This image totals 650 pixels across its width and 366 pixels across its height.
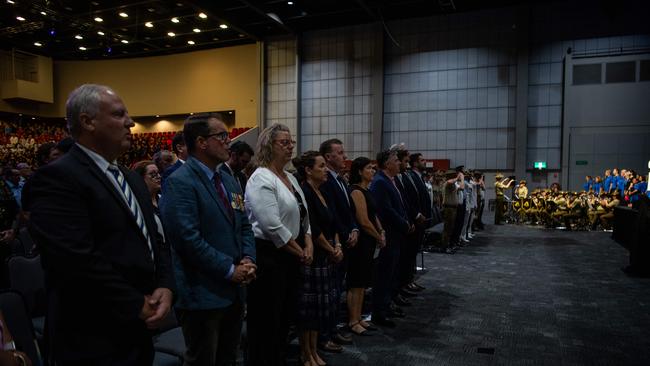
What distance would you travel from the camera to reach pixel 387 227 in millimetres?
3990

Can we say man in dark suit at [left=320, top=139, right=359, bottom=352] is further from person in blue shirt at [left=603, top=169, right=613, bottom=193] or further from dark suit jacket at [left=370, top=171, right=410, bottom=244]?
person in blue shirt at [left=603, top=169, right=613, bottom=193]

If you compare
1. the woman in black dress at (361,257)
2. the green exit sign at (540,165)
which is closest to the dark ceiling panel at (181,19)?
the green exit sign at (540,165)

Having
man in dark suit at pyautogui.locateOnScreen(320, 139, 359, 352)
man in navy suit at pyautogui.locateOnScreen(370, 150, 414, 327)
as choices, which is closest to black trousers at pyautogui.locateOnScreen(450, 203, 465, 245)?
man in navy suit at pyautogui.locateOnScreen(370, 150, 414, 327)

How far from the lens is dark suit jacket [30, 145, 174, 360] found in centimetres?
123

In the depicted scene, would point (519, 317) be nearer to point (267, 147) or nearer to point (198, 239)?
point (267, 147)

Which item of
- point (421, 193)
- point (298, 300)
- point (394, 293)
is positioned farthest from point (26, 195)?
point (421, 193)

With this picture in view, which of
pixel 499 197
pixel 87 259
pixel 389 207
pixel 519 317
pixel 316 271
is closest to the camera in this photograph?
pixel 87 259

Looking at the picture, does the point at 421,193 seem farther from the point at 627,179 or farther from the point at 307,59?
the point at 307,59

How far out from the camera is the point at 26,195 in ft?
4.15

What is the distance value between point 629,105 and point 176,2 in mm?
15144

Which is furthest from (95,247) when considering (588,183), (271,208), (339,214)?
(588,183)

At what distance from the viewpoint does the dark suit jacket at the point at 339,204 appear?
3301 mm

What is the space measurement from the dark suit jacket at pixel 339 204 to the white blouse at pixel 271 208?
2.41 ft

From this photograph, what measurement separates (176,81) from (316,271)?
1896 cm
